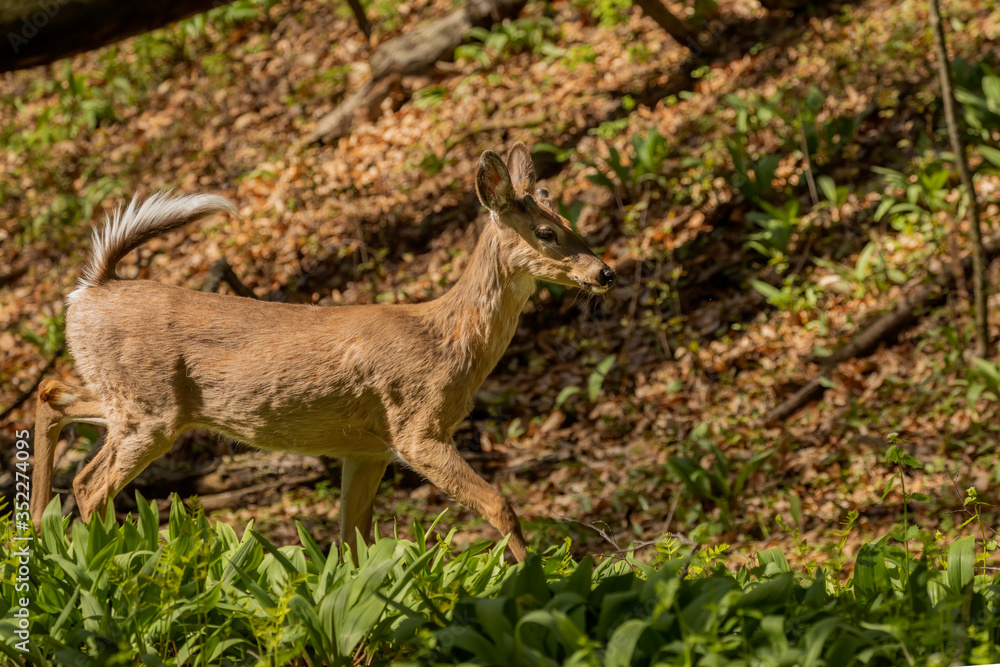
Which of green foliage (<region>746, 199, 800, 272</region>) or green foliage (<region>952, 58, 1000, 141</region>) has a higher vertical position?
green foliage (<region>952, 58, 1000, 141</region>)

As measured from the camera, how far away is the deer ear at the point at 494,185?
4.34 meters

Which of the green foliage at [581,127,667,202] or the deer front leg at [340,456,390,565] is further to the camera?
the green foliage at [581,127,667,202]

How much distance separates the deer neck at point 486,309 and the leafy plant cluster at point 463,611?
3.23 feet

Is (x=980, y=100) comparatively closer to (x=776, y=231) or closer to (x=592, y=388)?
(x=776, y=231)

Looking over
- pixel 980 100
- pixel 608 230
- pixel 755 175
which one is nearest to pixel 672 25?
pixel 755 175

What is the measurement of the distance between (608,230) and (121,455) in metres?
5.81

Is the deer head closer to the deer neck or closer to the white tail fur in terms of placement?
the deer neck

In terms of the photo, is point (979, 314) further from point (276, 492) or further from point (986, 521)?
point (276, 492)

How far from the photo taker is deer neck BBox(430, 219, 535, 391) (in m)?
4.53

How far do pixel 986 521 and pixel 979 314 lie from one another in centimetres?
168

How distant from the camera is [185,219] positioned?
185 inches

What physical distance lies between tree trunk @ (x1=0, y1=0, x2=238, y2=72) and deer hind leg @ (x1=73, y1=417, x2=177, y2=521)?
11.8 feet

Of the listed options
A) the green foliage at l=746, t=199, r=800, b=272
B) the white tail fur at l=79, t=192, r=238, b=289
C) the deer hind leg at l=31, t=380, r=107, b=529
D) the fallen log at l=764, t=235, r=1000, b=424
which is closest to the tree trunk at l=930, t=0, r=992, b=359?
the fallen log at l=764, t=235, r=1000, b=424

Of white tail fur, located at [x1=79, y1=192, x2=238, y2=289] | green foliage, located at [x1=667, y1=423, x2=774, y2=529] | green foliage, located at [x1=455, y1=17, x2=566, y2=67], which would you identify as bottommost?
green foliage, located at [x1=667, y1=423, x2=774, y2=529]
